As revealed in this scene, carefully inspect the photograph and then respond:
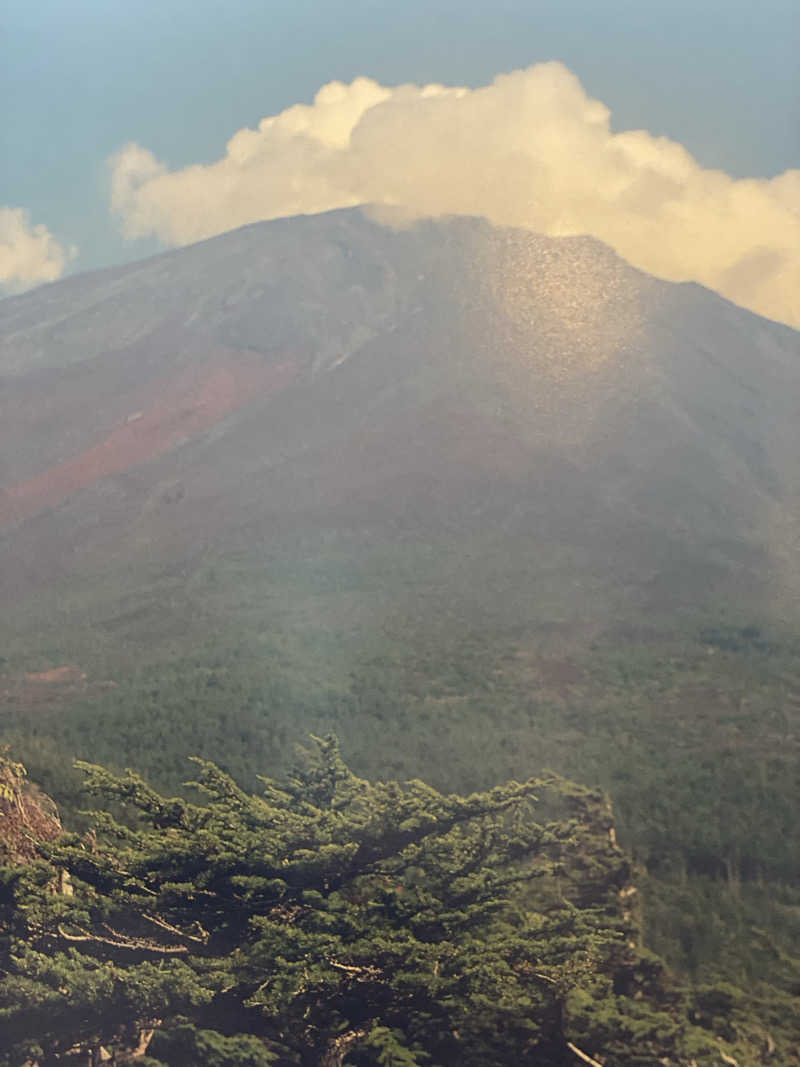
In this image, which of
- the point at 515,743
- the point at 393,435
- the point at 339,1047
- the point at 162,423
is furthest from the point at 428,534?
the point at 339,1047

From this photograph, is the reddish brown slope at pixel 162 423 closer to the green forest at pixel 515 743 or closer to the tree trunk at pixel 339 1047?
the green forest at pixel 515 743

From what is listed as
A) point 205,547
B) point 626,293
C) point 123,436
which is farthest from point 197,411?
point 626,293

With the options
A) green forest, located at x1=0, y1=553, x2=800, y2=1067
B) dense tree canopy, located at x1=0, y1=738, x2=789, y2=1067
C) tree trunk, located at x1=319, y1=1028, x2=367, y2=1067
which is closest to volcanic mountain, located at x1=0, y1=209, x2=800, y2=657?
green forest, located at x1=0, y1=553, x2=800, y2=1067

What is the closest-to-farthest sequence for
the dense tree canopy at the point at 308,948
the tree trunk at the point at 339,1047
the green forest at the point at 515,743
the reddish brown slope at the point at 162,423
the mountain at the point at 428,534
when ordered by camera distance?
the dense tree canopy at the point at 308,948 < the tree trunk at the point at 339,1047 < the green forest at the point at 515,743 < the mountain at the point at 428,534 < the reddish brown slope at the point at 162,423

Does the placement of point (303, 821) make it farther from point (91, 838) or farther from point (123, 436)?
point (123, 436)

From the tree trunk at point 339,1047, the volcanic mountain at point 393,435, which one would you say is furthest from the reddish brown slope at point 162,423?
the tree trunk at point 339,1047

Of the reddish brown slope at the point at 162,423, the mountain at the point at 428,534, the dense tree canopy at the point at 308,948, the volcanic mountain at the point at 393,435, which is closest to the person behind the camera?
the dense tree canopy at the point at 308,948

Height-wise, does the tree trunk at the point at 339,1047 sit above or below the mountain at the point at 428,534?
below
